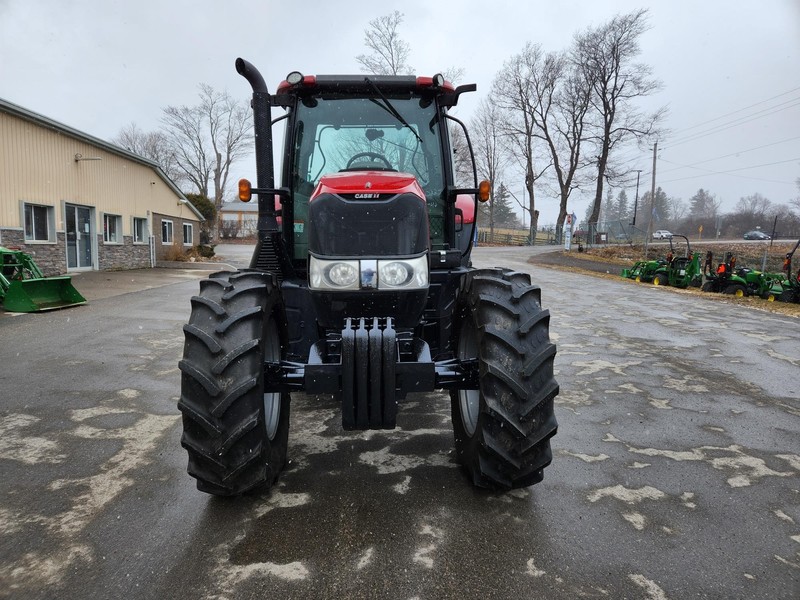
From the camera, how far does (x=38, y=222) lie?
15.0m

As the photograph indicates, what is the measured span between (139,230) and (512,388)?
72.5 feet

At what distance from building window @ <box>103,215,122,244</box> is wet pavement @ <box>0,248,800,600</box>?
1518 cm

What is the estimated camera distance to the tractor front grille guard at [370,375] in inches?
100

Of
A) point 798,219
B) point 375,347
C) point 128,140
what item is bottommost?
point 375,347

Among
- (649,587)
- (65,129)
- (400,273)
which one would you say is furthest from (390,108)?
(65,129)

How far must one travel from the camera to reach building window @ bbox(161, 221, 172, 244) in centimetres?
2382

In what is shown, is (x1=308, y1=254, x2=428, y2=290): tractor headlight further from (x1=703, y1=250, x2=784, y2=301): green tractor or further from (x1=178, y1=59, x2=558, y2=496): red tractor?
(x1=703, y1=250, x2=784, y2=301): green tractor

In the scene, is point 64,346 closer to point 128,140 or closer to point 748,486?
point 748,486

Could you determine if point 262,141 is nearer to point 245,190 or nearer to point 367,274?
point 245,190

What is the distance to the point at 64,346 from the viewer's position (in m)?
6.76

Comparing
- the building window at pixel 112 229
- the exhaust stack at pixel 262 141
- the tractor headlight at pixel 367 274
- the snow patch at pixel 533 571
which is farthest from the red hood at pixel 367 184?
the building window at pixel 112 229

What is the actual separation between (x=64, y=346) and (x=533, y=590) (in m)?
6.80

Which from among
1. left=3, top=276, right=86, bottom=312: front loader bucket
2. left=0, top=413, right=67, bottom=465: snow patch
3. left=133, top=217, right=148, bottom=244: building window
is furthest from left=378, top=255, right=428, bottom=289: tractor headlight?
left=133, top=217, right=148, bottom=244: building window

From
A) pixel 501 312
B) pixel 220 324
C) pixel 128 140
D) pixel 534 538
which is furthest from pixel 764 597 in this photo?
pixel 128 140
